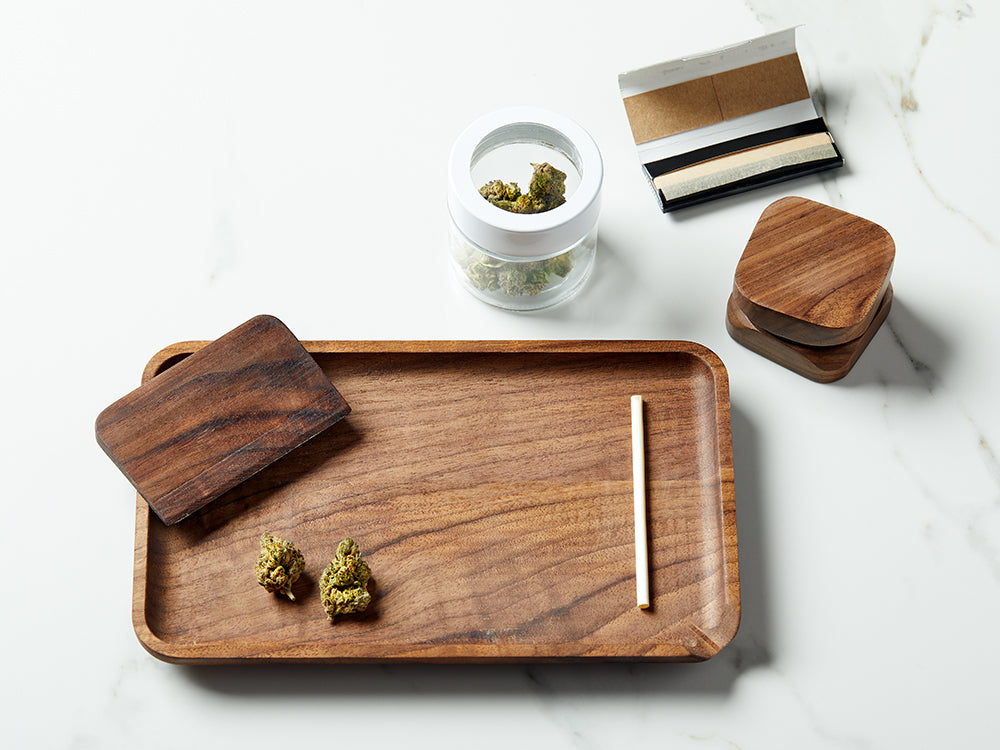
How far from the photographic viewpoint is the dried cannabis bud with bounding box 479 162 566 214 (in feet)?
2.99

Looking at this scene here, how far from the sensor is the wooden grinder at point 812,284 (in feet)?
2.92

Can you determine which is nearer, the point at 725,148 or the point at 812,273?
the point at 812,273

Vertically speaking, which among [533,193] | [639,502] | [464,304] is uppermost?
[533,193]

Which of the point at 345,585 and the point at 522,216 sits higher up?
the point at 522,216

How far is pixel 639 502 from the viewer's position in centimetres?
89

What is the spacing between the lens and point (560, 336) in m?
0.99

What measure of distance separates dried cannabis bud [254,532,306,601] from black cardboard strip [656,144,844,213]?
0.50 metres

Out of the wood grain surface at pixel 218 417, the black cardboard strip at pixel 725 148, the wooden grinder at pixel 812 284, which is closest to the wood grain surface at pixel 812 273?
the wooden grinder at pixel 812 284

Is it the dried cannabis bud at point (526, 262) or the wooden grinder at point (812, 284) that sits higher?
the dried cannabis bud at point (526, 262)

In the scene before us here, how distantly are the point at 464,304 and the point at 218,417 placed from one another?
27 centimetres

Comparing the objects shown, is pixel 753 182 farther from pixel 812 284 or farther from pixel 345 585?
pixel 345 585

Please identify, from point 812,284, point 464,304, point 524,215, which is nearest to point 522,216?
point 524,215

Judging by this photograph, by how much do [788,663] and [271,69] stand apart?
31.7 inches

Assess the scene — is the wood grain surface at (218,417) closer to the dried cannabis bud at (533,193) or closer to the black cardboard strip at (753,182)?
the dried cannabis bud at (533,193)
